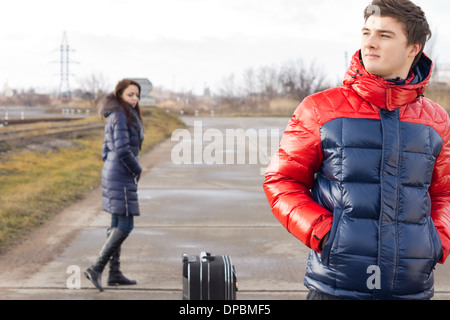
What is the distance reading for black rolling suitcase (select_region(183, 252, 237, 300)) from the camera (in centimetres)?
238

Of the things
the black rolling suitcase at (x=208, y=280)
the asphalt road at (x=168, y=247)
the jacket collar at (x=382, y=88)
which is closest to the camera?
the black rolling suitcase at (x=208, y=280)

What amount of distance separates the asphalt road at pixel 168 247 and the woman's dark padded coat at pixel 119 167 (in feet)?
2.36

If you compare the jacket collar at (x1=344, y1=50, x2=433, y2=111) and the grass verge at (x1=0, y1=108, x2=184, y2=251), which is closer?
the jacket collar at (x1=344, y1=50, x2=433, y2=111)

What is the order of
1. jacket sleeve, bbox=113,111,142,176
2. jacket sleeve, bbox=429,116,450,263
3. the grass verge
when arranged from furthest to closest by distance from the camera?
the grass verge, jacket sleeve, bbox=113,111,142,176, jacket sleeve, bbox=429,116,450,263

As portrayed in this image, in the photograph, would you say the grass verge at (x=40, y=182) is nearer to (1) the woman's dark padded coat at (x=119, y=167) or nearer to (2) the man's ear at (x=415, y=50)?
(1) the woman's dark padded coat at (x=119, y=167)

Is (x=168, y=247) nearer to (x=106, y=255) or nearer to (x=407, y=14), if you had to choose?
(x=106, y=255)

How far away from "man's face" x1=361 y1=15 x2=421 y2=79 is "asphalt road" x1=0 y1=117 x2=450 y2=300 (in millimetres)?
3193

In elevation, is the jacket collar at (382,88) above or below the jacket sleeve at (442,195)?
above

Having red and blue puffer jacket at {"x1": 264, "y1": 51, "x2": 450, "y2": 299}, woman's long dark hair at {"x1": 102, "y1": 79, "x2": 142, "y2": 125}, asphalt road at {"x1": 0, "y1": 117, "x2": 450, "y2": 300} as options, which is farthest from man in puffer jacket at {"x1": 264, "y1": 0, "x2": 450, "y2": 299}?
woman's long dark hair at {"x1": 102, "y1": 79, "x2": 142, "y2": 125}

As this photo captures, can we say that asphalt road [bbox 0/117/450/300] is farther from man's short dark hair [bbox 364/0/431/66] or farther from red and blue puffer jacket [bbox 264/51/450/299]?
man's short dark hair [bbox 364/0/431/66]

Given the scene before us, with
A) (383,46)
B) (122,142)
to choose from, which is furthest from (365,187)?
(122,142)

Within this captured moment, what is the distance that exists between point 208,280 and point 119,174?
3411 mm

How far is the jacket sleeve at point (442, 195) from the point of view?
2.60 metres

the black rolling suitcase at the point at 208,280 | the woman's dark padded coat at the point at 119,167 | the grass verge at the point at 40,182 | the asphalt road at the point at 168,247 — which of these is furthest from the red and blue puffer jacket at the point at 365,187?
the grass verge at the point at 40,182
